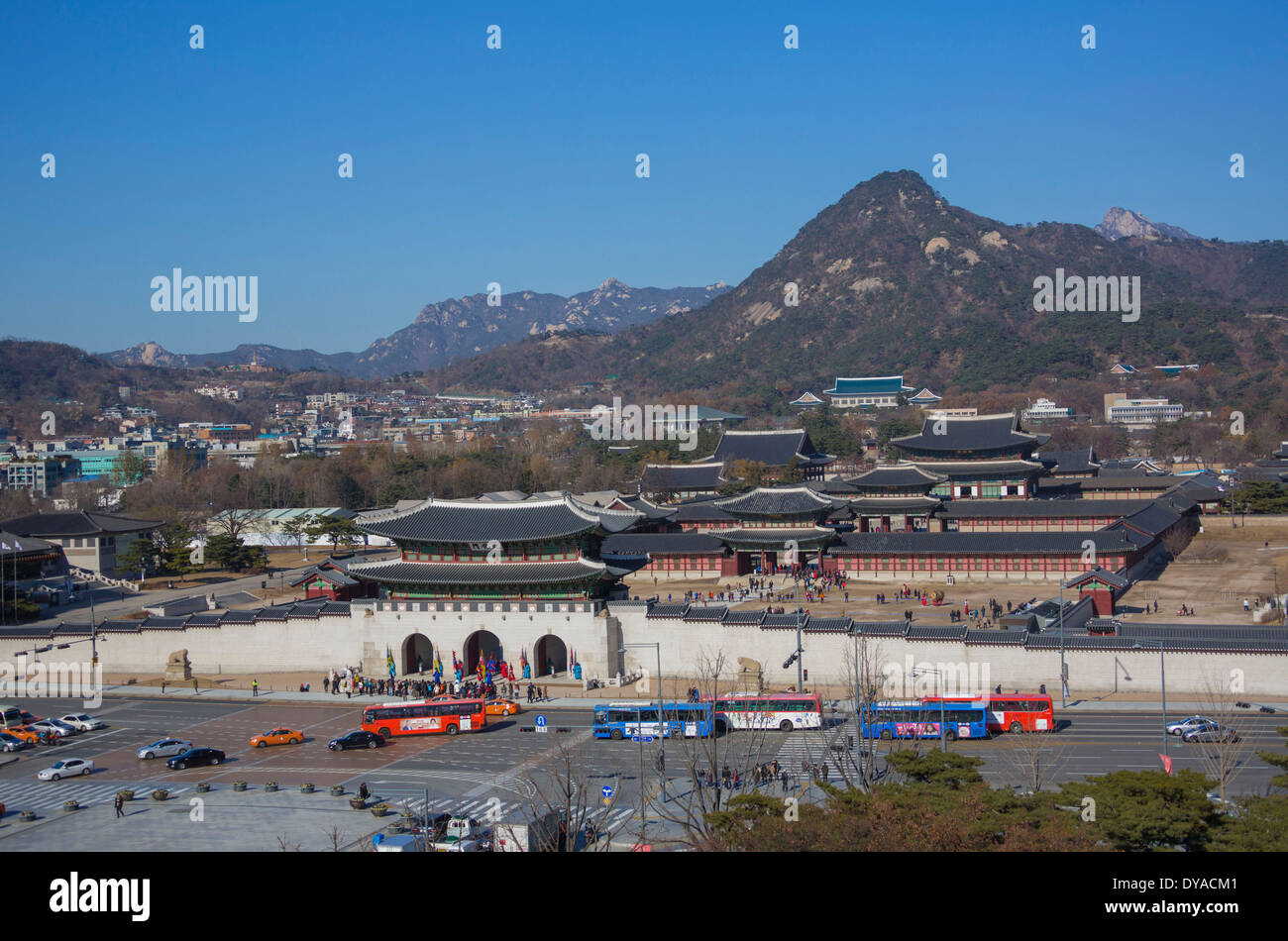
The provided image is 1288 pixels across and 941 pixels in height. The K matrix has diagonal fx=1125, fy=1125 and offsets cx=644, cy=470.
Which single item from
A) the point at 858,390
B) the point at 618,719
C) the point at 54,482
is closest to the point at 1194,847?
the point at 618,719

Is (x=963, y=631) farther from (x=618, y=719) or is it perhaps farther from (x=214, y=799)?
(x=214, y=799)

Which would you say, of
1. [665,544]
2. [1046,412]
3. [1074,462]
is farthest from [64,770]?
[1046,412]

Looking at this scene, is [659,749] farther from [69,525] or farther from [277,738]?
[69,525]

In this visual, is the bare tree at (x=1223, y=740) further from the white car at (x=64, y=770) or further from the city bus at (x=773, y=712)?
the white car at (x=64, y=770)

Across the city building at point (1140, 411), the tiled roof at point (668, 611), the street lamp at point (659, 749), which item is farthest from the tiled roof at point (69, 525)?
the city building at point (1140, 411)

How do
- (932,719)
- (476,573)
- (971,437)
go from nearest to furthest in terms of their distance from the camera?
(932,719) < (476,573) < (971,437)

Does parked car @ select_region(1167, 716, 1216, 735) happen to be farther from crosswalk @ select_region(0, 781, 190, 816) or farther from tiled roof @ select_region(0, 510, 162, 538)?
tiled roof @ select_region(0, 510, 162, 538)
